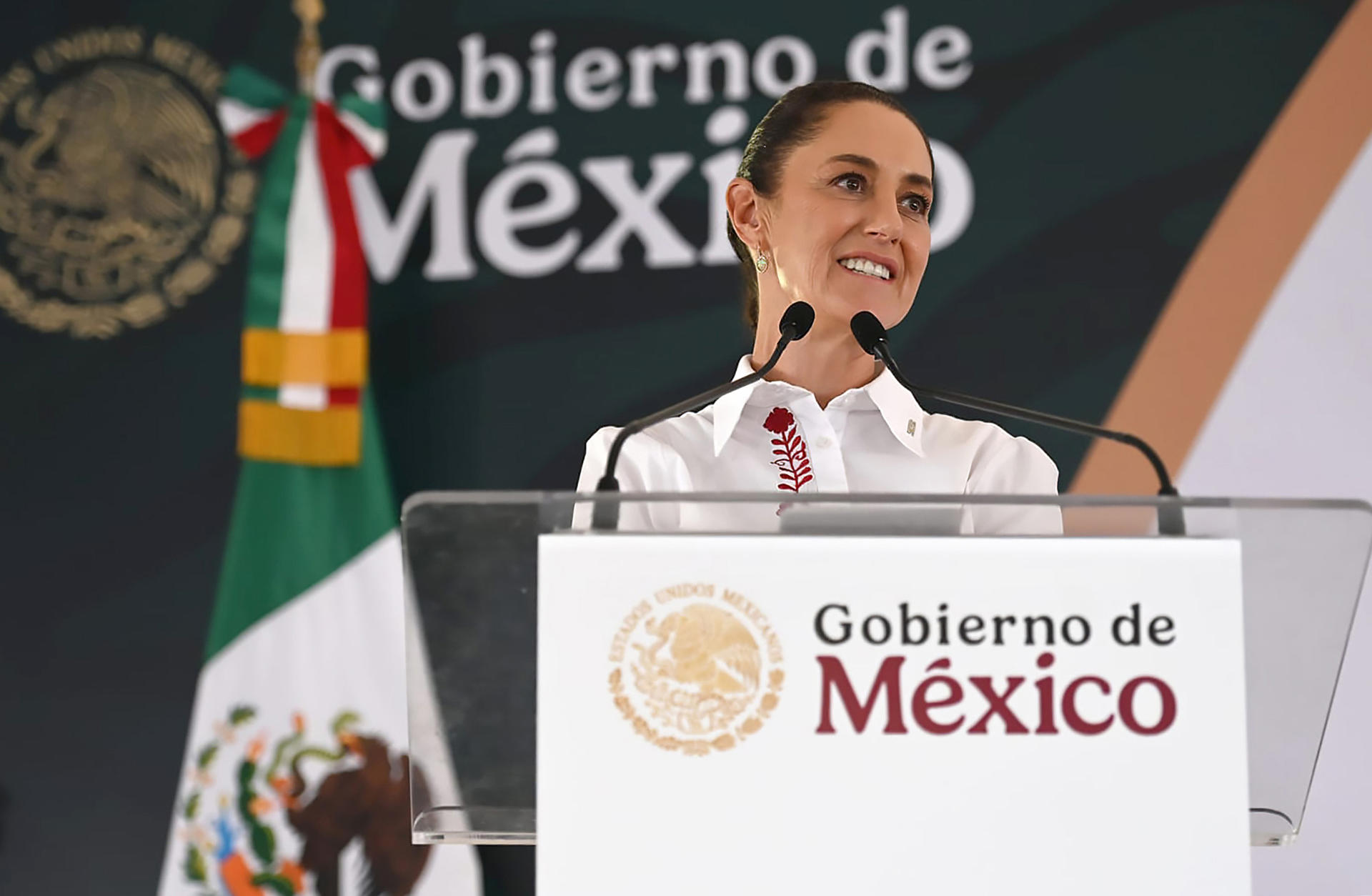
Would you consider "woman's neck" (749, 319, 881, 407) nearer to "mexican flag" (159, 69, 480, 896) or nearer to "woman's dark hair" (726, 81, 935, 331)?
"woman's dark hair" (726, 81, 935, 331)

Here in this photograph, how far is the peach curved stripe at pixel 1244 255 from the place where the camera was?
3182 millimetres

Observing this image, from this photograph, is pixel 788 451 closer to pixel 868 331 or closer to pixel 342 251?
pixel 868 331

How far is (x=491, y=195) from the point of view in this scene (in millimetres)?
3535

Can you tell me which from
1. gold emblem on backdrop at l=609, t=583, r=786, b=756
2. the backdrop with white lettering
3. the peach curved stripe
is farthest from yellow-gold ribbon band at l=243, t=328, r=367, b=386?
gold emblem on backdrop at l=609, t=583, r=786, b=756

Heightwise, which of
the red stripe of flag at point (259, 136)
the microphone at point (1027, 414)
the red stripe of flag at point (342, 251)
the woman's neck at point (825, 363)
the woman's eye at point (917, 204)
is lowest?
the microphone at point (1027, 414)

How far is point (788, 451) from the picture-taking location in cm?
170

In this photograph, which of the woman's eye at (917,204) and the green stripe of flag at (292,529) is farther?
the green stripe of flag at (292,529)

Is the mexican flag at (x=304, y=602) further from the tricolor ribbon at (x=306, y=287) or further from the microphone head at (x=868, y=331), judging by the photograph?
the microphone head at (x=868, y=331)

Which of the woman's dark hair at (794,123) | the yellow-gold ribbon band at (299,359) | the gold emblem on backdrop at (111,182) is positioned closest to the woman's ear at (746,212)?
the woman's dark hair at (794,123)

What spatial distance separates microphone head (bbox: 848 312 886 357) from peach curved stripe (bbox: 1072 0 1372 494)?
185 centimetres

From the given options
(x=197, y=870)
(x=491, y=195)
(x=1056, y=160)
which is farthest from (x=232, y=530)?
(x=1056, y=160)

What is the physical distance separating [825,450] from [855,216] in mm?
271

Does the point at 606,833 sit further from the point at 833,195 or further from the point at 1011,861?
the point at 833,195

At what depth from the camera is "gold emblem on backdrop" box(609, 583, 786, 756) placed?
1011 mm
